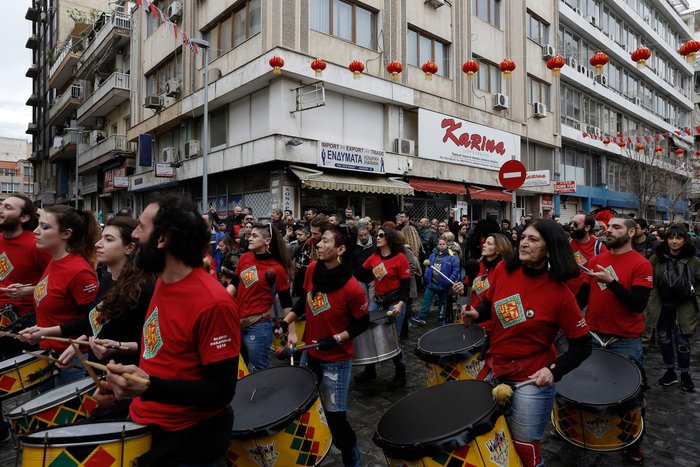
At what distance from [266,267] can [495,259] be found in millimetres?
2678

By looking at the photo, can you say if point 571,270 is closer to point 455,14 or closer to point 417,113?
point 417,113

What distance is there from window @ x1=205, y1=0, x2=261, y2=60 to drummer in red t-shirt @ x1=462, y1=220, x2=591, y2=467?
14896 millimetres

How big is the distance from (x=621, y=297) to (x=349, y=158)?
12.8 metres

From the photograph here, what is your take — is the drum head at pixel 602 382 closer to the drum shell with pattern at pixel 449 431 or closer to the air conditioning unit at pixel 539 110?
the drum shell with pattern at pixel 449 431

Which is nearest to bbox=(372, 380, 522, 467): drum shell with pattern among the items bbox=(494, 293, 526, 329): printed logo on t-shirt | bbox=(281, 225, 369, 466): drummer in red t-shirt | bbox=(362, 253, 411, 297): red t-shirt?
bbox=(494, 293, 526, 329): printed logo on t-shirt

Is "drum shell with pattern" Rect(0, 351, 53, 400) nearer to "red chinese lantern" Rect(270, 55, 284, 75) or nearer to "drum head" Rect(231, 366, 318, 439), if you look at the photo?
"drum head" Rect(231, 366, 318, 439)

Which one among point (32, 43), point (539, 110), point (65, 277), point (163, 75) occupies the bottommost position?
point (65, 277)

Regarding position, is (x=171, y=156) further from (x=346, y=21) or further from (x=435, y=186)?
(x=435, y=186)

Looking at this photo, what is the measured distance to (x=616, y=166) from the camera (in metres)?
32.2

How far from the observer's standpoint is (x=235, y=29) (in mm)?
16766

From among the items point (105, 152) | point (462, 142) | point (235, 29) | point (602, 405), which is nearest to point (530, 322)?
point (602, 405)

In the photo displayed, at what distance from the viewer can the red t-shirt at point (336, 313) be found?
3.72 meters

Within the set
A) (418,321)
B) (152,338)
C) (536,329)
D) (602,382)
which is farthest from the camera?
(418,321)

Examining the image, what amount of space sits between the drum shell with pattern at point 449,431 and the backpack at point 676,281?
14.5 feet
